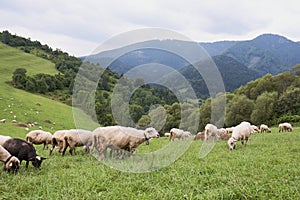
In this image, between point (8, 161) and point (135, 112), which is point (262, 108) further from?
point (8, 161)

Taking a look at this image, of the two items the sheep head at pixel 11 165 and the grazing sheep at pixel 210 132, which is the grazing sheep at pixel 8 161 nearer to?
the sheep head at pixel 11 165

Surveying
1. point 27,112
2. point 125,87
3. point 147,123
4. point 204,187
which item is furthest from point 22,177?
point 27,112

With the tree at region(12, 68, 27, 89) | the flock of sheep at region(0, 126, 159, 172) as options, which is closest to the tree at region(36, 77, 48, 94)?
the tree at region(12, 68, 27, 89)

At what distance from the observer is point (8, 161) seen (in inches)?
399

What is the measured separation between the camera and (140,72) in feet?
41.6

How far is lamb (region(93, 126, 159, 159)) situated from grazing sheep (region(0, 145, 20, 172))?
4.87 m

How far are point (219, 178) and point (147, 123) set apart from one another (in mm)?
10016

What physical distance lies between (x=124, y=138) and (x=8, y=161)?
5.92 meters

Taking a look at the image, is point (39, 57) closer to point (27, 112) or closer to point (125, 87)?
point (27, 112)

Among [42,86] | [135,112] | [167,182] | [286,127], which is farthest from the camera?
[42,86]

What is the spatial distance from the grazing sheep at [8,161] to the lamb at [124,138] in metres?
4.87

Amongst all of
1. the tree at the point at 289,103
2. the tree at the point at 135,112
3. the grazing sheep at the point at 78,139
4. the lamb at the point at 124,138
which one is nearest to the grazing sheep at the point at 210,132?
the tree at the point at 135,112

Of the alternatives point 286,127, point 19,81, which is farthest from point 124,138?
point 19,81

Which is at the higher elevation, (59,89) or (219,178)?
(219,178)
